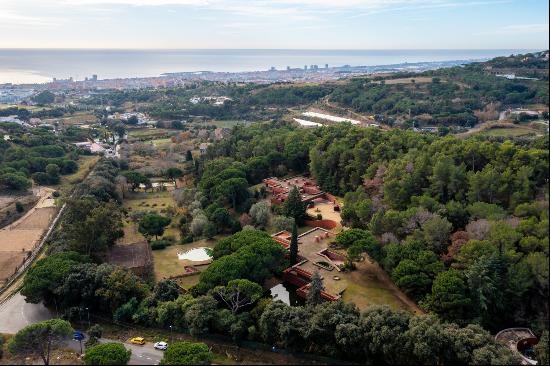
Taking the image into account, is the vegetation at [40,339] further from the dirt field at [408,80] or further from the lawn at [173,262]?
the dirt field at [408,80]

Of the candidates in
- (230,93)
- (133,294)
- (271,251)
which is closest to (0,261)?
(133,294)

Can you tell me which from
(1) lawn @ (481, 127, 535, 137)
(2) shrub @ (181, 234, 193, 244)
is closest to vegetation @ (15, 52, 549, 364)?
(2) shrub @ (181, 234, 193, 244)

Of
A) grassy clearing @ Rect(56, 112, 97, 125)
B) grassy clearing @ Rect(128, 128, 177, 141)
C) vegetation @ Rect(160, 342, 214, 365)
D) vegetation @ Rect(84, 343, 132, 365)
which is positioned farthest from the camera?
grassy clearing @ Rect(56, 112, 97, 125)

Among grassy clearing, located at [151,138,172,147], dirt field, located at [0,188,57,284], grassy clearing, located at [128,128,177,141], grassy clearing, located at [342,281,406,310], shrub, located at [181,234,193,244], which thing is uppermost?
grassy clearing, located at [128,128,177,141]

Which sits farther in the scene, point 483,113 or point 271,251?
point 483,113

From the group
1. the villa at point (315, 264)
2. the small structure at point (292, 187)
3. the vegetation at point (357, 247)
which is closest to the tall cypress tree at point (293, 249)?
the vegetation at point (357, 247)

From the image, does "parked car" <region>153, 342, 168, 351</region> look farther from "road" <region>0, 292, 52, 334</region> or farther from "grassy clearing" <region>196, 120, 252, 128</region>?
"grassy clearing" <region>196, 120, 252, 128</region>

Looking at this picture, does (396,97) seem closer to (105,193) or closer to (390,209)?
(390,209)

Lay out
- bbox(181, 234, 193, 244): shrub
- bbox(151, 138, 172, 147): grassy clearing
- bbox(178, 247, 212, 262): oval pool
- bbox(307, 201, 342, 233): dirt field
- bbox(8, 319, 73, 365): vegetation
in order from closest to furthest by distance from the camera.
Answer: bbox(8, 319, 73, 365): vegetation, bbox(178, 247, 212, 262): oval pool, bbox(181, 234, 193, 244): shrub, bbox(307, 201, 342, 233): dirt field, bbox(151, 138, 172, 147): grassy clearing
